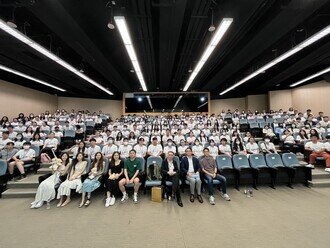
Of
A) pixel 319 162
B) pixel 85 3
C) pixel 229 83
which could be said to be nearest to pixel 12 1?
pixel 85 3

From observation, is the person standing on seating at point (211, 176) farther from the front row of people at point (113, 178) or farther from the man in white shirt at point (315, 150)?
the man in white shirt at point (315, 150)

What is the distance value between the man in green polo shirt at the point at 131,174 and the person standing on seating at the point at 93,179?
1.82 ft

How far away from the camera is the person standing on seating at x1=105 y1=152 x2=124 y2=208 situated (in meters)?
4.24

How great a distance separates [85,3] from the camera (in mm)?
4855

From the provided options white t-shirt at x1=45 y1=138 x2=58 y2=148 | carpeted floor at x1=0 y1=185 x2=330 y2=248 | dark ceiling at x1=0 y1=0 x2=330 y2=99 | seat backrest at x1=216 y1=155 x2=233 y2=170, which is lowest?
carpeted floor at x1=0 y1=185 x2=330 y2=248

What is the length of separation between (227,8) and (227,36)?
64.4 inches

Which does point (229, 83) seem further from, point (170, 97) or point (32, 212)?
point (32, 212)

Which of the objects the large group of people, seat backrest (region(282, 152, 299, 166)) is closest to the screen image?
the large group of people

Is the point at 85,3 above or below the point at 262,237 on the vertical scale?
above

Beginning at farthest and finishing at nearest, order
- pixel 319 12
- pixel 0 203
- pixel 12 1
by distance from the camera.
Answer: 1. pixel 319 12
2. pixel 12 1
3. pixel 0 203

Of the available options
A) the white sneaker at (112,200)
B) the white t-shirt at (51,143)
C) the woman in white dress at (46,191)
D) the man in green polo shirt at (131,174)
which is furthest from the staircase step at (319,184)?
the white t-shirt at (51,143)

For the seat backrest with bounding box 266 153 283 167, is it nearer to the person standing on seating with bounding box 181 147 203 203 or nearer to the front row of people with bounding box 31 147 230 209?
the front row of people with bounding box 31 147 230 209

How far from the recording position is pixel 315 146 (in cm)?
620

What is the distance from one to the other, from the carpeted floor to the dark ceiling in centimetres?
432
